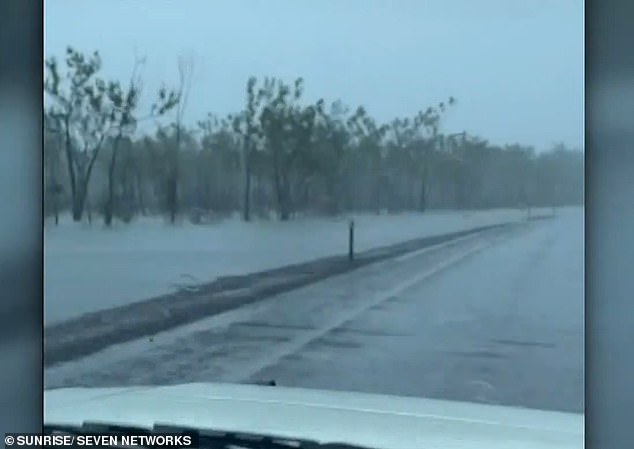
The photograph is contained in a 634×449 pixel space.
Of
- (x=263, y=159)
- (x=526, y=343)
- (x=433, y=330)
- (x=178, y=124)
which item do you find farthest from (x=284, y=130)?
(x=526, y=343)

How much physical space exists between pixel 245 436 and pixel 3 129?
833 millimetres

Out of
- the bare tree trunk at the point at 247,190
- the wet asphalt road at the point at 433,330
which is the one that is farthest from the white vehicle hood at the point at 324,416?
the bare tree trunk at the point at 247,190

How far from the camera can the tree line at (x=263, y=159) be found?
7.28 ft

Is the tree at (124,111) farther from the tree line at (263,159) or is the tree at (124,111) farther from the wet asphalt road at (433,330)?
the wet asphalt road at (433,330)

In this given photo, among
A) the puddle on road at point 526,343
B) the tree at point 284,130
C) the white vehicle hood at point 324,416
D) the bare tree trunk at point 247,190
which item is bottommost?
the white vehicle hood at point 324,416

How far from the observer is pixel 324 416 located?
7.34ft

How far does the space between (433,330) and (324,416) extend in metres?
0.27

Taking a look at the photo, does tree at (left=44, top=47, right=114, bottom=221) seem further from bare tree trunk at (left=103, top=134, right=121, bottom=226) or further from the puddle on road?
the puddle on road

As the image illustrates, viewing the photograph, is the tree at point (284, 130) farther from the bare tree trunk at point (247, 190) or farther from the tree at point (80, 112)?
the tree at point (80, 112)

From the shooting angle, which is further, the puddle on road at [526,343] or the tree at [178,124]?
the tree at [178,124]

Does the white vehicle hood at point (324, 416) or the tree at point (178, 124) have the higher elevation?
the tree at point (178, 124)

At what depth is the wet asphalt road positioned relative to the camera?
7.22 ft

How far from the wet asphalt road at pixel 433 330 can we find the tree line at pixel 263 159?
11 centimetres

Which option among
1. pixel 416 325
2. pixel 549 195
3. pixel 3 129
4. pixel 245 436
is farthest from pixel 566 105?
pixel 3 129
